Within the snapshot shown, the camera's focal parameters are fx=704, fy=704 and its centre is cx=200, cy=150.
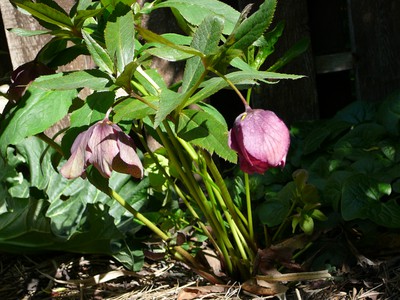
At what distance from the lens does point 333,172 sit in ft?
7.03

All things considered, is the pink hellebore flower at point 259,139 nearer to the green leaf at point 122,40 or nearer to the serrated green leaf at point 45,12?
the green leaf at point 122,40

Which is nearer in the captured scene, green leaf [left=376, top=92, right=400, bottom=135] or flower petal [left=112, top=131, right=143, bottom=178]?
flower petal [left=112, top=131, right=143, bottom=178]

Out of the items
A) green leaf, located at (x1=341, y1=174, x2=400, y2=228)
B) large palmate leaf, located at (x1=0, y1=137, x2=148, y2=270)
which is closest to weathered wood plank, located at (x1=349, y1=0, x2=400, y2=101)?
green leaf, located at (x1=341, y1=174, x2=400, y2=228)

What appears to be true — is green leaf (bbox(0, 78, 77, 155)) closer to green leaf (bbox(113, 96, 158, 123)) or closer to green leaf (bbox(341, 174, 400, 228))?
green leaf (bbox(113, 96, 158, 123))

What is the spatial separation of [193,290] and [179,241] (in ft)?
0.47

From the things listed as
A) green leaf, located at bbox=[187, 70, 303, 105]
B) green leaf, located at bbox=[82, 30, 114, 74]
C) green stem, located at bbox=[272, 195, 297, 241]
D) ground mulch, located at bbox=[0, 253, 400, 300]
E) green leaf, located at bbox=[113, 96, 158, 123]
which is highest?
green leaf, located at bbox=[82, 30, 114, 74]

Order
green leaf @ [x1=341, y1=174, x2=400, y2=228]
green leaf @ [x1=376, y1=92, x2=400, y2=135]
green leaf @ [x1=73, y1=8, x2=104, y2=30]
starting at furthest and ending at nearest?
green leaf @ [x1=376, y1=92, x2=400, y2=135], green leaf @ [x1=341, y1=174, x2=400, y2=228], green leaf @ [x1=73, y1=8, x2=104, y2=30]

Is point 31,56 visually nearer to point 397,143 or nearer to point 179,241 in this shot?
point 179,241

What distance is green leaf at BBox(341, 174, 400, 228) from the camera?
1953 millimetres

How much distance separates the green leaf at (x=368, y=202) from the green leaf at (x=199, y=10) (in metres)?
0.64

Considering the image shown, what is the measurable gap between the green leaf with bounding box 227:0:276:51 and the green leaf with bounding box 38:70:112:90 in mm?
309

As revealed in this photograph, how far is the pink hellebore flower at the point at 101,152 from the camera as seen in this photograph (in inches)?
55.0

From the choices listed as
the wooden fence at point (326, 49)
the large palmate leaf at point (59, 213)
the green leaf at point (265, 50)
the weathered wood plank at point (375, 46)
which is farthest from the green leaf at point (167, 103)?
the weathered wood plank at point (375, 46)

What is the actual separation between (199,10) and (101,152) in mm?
439
